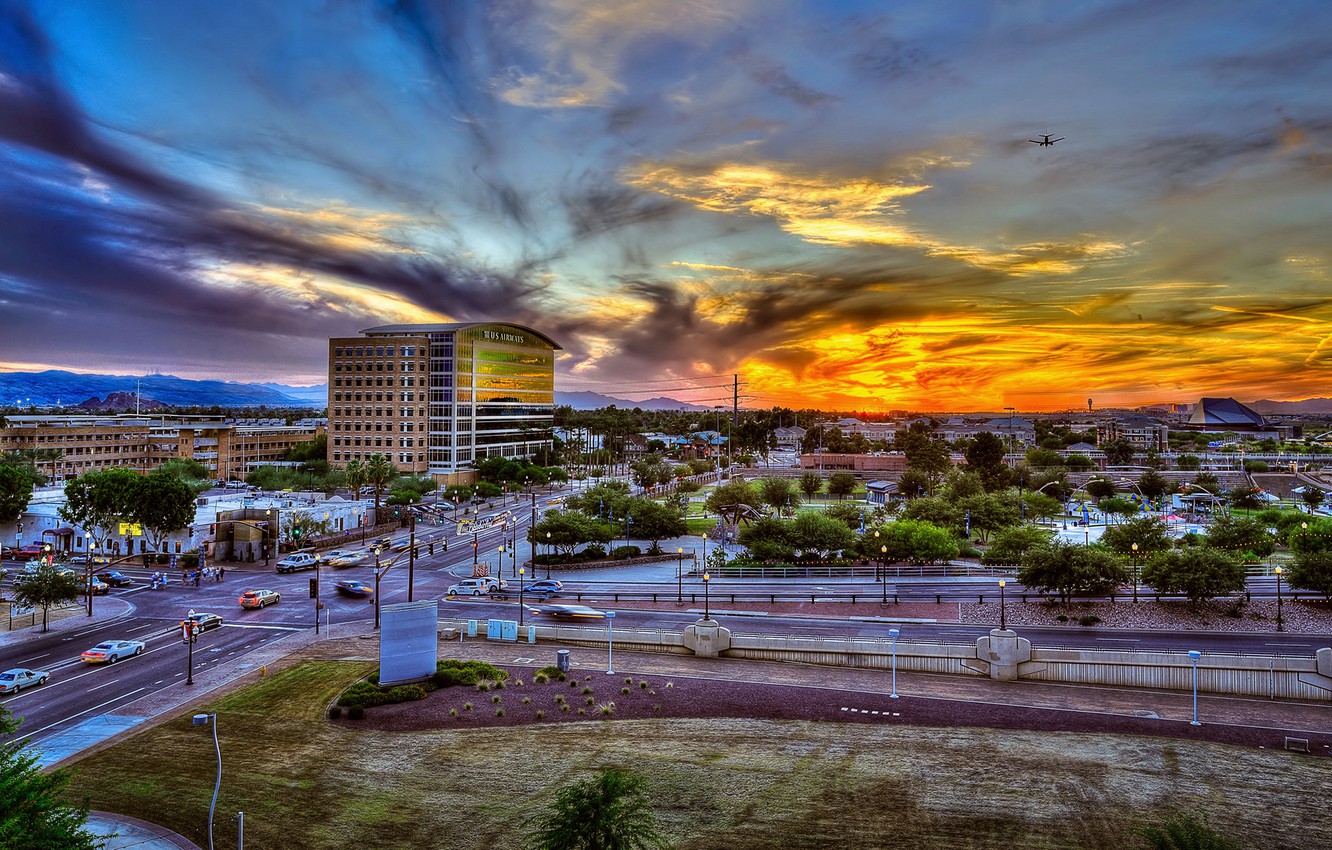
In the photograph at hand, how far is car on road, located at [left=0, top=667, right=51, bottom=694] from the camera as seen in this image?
103 ft

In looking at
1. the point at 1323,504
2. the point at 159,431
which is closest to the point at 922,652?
the point at 1323,504

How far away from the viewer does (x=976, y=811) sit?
20.8 metres

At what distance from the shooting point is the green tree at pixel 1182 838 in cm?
1667

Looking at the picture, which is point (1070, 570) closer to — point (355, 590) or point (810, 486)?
point (355, 590)

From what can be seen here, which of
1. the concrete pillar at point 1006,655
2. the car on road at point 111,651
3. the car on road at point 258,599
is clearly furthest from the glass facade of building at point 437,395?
the concrete pillar at point 1006,655

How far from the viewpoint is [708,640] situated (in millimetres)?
36781

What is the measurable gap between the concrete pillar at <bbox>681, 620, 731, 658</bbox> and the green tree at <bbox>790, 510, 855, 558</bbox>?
2380cm

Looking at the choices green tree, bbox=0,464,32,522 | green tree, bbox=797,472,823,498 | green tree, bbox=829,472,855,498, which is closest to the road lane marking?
green tree, bbox=0,464,32,522

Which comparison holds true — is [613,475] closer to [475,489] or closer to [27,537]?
[475,489]

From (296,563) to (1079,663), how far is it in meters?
60.1

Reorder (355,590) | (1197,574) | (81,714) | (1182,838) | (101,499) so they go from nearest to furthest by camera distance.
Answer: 1. (1182,838)
2. (81,714)
3. (1197,574)
4. (355,590)
5. (101,499)

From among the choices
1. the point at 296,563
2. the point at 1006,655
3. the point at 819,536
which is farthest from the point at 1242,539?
the point at 296,563

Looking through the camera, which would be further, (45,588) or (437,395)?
(437,395)

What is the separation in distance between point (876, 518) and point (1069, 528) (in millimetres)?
22847
